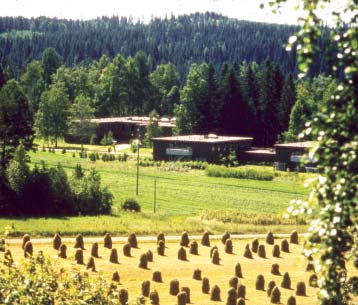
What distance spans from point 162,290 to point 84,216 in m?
21.8

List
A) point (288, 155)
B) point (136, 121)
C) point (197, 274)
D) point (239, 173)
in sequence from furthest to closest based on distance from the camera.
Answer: point (136, 121) < point (288, 155) < point (239, 173) < point (197, 274)

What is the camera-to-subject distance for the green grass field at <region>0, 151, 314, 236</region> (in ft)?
172

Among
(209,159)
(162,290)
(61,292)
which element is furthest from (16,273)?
(209,159)

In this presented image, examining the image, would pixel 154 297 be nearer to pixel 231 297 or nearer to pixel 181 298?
pixel 181 298

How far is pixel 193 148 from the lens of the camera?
295ft

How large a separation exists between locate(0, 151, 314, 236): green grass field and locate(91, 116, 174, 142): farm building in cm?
2365

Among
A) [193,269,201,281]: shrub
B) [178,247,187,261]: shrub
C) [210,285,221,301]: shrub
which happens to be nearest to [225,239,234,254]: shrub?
[178,247,187,261]: shrub

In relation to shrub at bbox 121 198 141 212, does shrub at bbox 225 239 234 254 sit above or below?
below

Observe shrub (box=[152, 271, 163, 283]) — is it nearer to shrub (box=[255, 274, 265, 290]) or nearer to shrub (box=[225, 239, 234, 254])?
shrub (box=[255, 274, 265, 290])

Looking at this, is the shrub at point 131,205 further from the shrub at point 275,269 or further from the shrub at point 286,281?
the shrub at point 286,281

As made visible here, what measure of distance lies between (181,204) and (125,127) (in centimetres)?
5176

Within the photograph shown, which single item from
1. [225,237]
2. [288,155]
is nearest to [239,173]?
[288,155]

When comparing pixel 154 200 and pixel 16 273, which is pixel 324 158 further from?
pixel 154 200

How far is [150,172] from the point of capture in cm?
7894
